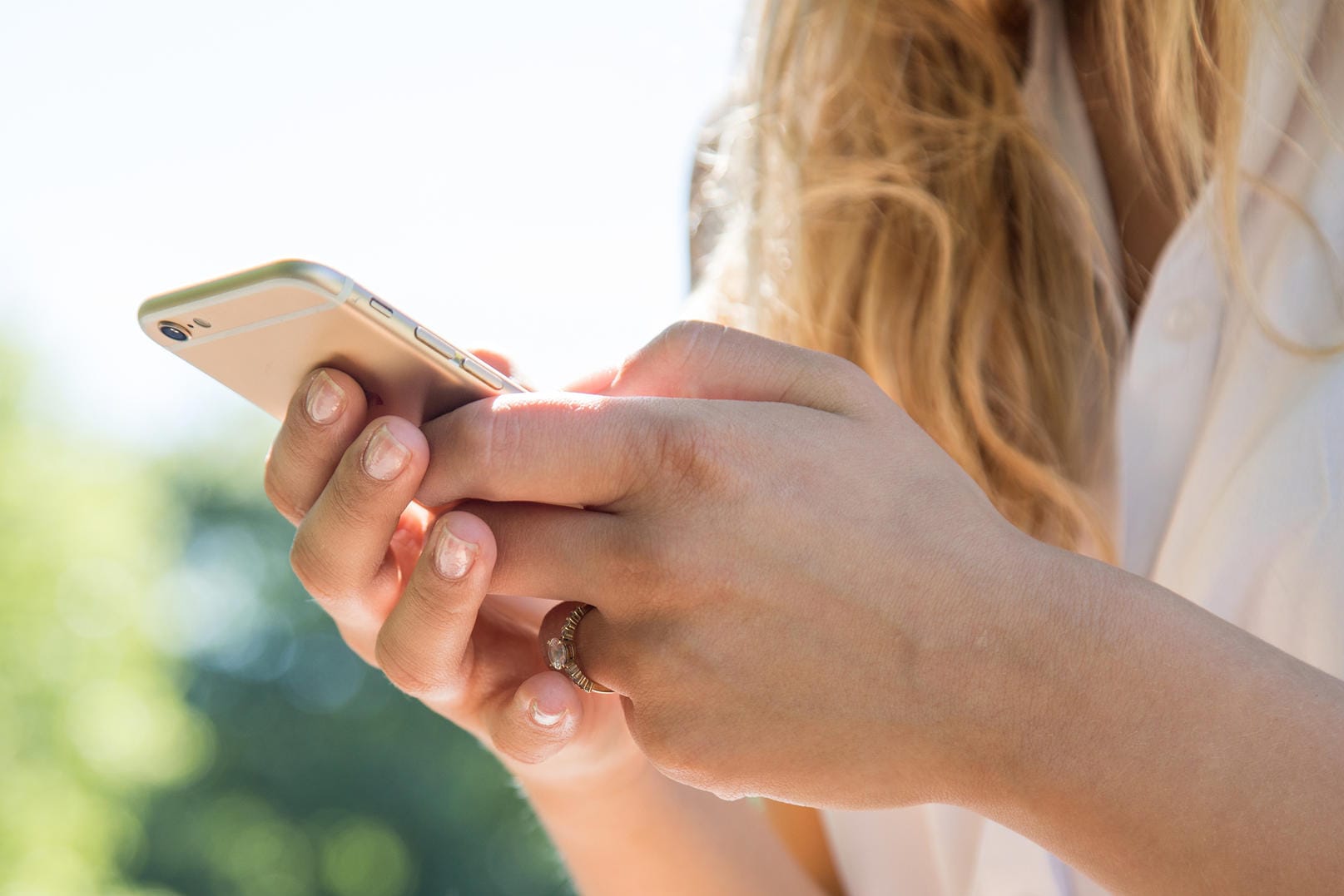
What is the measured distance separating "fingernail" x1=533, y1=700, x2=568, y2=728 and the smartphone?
386mm

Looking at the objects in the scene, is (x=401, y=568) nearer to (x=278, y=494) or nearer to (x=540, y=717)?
(x=278, y=494)

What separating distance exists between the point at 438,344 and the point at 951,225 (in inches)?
48.9

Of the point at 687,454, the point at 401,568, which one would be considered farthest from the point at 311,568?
the point at 687,454

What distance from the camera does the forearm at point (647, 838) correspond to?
1890 millimetres

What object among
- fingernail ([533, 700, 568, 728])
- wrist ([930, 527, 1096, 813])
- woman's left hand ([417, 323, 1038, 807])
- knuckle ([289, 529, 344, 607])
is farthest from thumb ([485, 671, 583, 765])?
wrist ([930, 527, 1096, 813])

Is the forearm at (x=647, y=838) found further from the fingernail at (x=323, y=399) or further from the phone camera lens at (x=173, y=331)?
the phone camera lens at (x=173, y=331)

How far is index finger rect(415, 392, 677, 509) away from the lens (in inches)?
47.7

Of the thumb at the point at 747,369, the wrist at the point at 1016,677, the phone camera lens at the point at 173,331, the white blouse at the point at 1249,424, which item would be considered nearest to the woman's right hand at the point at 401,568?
the phone camera lens at the point at 173,331

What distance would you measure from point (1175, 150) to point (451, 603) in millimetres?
1458

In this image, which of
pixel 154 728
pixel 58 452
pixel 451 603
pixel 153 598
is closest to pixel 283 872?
pixel 154 728

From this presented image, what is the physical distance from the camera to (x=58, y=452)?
68.2 ft

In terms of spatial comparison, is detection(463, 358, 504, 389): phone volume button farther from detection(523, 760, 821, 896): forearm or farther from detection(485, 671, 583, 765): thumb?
detection(523, 760, 821, 896): forearm

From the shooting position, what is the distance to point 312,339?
1293mm

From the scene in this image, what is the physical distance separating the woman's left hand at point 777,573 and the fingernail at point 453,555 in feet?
0.16
